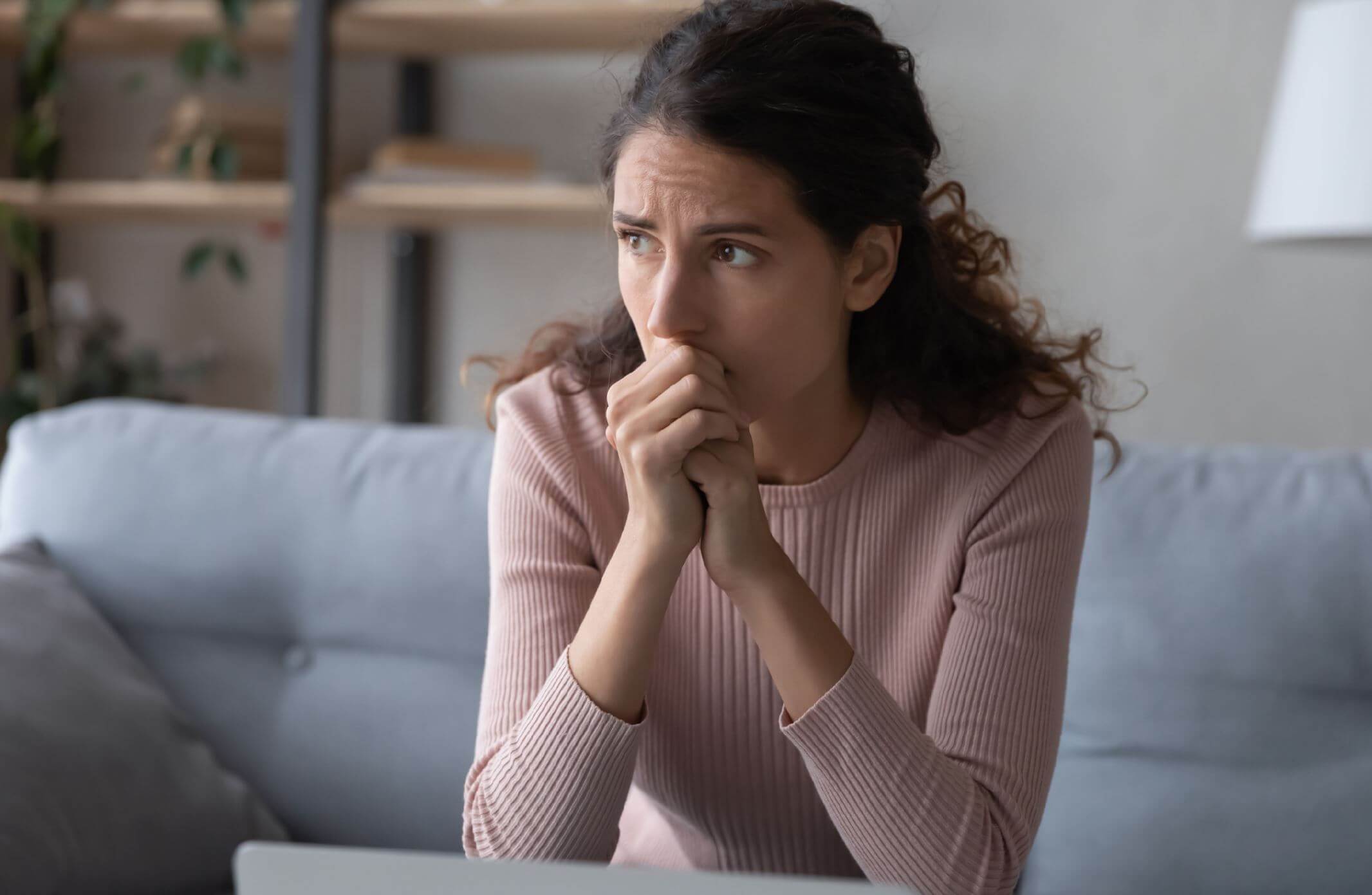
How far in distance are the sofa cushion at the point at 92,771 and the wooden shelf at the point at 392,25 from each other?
120 centimetres

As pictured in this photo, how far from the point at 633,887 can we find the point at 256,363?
96.0 inches

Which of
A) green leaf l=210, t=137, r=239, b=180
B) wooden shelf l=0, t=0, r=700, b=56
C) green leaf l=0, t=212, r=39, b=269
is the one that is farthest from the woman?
green leaf l=0, t=212, r=39, b=269

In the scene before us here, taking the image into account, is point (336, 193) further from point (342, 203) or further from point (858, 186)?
point (858, 186)

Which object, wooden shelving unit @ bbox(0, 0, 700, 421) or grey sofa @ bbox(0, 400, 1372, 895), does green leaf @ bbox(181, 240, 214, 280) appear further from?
grey sofa @ bbox(0, 400, 1372, 895)

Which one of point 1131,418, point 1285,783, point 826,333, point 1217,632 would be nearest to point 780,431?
point 826,333

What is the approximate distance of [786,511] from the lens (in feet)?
3.70

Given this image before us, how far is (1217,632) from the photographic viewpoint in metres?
1.28

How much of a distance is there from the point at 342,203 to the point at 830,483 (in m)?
1.42

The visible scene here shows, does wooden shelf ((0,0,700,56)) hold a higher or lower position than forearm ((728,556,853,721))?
higher

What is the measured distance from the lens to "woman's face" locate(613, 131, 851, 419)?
3.02 feet

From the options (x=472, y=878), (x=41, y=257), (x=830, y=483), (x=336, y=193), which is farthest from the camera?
(x=41, y=257)

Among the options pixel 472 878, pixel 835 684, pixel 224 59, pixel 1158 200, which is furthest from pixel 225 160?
pixel 472 878

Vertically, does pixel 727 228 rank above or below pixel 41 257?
above

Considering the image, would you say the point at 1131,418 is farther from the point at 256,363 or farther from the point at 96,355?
the point at 96,355
